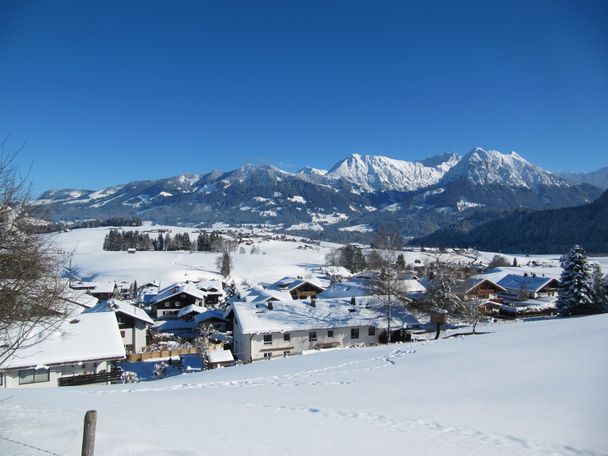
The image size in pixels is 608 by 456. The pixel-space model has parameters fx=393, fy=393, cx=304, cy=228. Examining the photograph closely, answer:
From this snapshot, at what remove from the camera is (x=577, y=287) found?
33.3 m

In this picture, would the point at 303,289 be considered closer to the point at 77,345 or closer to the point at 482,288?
the point at 482,288

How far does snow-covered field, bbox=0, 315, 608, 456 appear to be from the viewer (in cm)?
651

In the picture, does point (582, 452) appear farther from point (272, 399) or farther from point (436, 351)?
point (436, 351)

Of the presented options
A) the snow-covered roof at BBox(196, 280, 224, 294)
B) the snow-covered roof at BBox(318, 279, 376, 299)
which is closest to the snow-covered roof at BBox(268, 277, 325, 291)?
the snow-covered roof at BBox(196, 280, 224, 294)

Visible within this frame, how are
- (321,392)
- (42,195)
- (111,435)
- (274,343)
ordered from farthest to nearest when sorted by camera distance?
1. (274,343)
2. (321,392)
3. (42,195)
4. (111,435)

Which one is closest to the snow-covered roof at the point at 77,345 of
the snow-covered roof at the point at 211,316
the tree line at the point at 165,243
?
the snow-covered roof at the point at 211,316

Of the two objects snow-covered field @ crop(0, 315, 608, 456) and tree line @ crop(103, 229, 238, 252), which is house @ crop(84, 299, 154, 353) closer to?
snow-covered field @ crop(0, 315, 608, 456)

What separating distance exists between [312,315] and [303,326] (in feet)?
7.59

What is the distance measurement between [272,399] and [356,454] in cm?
492

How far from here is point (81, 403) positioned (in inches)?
390

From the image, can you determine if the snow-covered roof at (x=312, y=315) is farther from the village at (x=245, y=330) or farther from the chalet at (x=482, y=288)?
the chalet at (x=482, y=288)

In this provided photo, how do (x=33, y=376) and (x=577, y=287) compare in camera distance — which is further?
(x=577, y=287)

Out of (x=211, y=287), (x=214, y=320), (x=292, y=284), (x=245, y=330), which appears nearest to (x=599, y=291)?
(x=245, y=330)

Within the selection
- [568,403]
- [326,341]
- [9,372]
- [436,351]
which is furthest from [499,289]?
[9,372]
